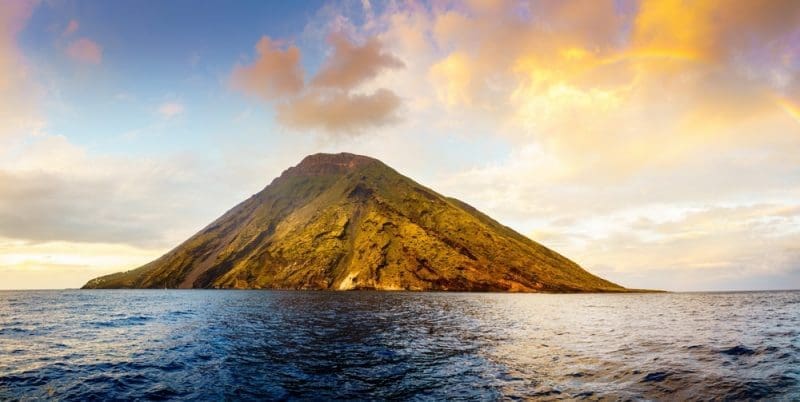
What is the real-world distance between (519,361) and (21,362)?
38476 millimetres

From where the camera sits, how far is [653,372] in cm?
2808

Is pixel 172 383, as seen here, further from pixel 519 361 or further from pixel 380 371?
pixel 519 361

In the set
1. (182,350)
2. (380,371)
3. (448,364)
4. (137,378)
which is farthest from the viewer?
(182,350)

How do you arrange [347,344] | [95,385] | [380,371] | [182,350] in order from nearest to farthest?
[95,385] → [380,371] → [182,350] → [347,344]

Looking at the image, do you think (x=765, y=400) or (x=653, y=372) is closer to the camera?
(x=765, y=400)

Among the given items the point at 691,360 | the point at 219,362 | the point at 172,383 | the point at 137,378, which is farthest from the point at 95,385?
the point at 691,360

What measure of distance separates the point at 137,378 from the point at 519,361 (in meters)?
28.0

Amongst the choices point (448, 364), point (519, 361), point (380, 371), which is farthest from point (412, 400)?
point (519, 361)

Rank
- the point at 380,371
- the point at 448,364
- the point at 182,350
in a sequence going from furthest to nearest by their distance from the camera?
1. the point at 182,350
2. the point at 448,364
3. the point at 380,371

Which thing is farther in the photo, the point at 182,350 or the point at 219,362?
the point at 182,350

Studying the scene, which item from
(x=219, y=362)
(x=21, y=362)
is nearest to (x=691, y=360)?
(x=219, y=362)

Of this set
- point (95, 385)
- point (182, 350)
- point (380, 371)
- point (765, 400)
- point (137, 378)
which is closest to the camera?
point (765, 400)

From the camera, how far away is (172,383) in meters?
25.5

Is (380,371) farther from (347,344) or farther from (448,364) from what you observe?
(347,344)
